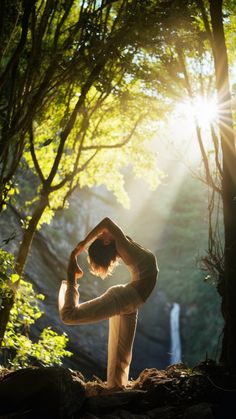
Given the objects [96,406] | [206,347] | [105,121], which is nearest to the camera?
[96,406]

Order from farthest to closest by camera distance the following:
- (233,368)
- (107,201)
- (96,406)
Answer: (107,201)
(233,368)
(96,406)

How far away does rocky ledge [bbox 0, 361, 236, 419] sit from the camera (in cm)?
365

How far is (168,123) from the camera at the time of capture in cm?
1088

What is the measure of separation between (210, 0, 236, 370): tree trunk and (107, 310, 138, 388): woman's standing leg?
3.46ft

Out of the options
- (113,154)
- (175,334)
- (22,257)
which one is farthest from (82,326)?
(22,257)

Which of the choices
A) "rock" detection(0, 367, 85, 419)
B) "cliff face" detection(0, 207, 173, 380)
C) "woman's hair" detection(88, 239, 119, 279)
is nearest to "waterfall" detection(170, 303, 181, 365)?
"cliff face" detection(0, 207, 173, 380)

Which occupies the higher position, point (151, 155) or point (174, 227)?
point (174, 227)

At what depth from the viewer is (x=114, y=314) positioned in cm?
433

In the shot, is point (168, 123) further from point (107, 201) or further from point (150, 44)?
point (107, 201)

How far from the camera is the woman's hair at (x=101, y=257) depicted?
4598mm

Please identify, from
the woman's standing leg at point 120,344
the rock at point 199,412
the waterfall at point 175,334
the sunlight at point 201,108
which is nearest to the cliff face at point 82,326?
the waterfall at point 175,334

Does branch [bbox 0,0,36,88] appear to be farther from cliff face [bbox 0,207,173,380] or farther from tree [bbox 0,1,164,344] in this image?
cliff face [bbox 0,207,173,380]

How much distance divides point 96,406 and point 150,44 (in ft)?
16.9

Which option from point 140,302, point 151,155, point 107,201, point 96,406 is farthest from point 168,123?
point 107,201
